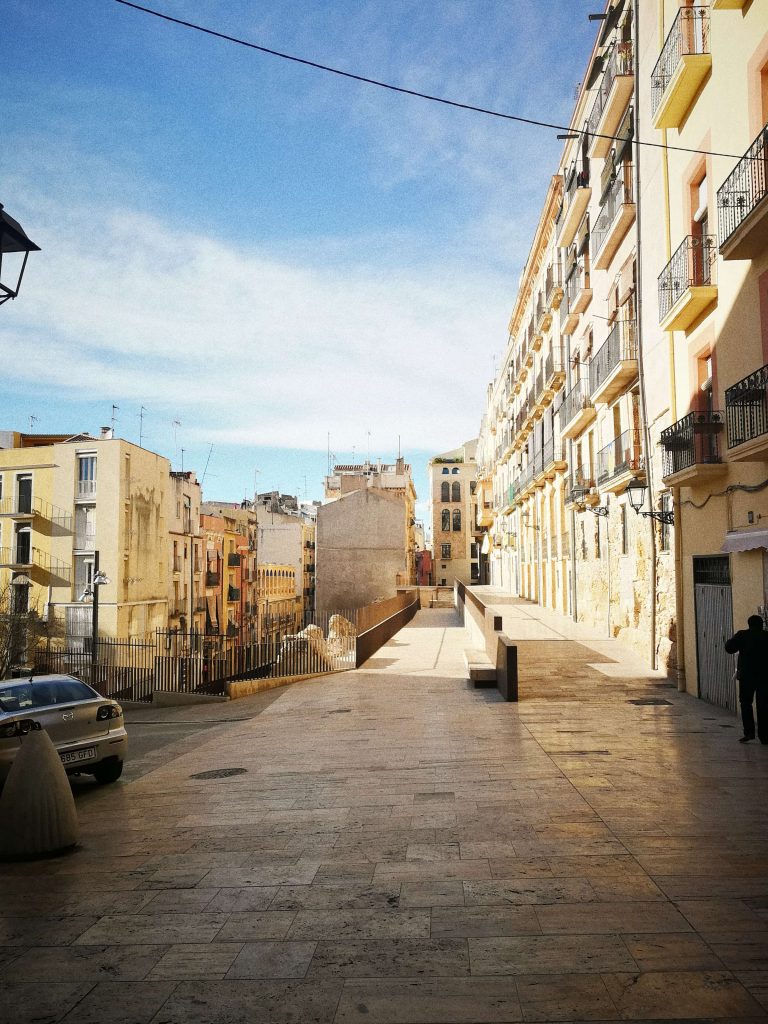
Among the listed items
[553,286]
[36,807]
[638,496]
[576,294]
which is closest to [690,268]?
[638,496]

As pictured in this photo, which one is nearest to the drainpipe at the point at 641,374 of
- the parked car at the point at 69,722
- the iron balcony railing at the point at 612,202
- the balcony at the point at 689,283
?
the iron balcony railing at the point at 612,202

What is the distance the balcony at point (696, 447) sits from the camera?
40.9 feet

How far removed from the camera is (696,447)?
12953mm

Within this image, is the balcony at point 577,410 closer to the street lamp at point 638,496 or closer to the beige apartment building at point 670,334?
the beige apartment building at point 670,334

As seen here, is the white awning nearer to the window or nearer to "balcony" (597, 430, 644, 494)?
the window

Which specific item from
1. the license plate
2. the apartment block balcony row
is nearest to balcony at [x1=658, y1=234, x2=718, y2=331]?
the license plate

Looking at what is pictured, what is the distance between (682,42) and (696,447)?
7.07 metres

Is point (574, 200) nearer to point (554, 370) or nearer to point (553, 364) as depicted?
point (554, 370)

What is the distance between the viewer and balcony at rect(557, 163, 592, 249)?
24.6 m

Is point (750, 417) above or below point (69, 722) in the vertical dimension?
above

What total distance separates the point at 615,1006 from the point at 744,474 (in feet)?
31.2

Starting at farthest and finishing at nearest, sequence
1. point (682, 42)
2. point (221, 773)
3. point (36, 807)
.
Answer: point (682, 42) < point (221, 773) < point (36, 807)

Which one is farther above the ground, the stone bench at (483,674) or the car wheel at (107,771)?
the stone bench at (483,674)

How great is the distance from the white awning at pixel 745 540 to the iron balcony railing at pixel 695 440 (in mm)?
1406
